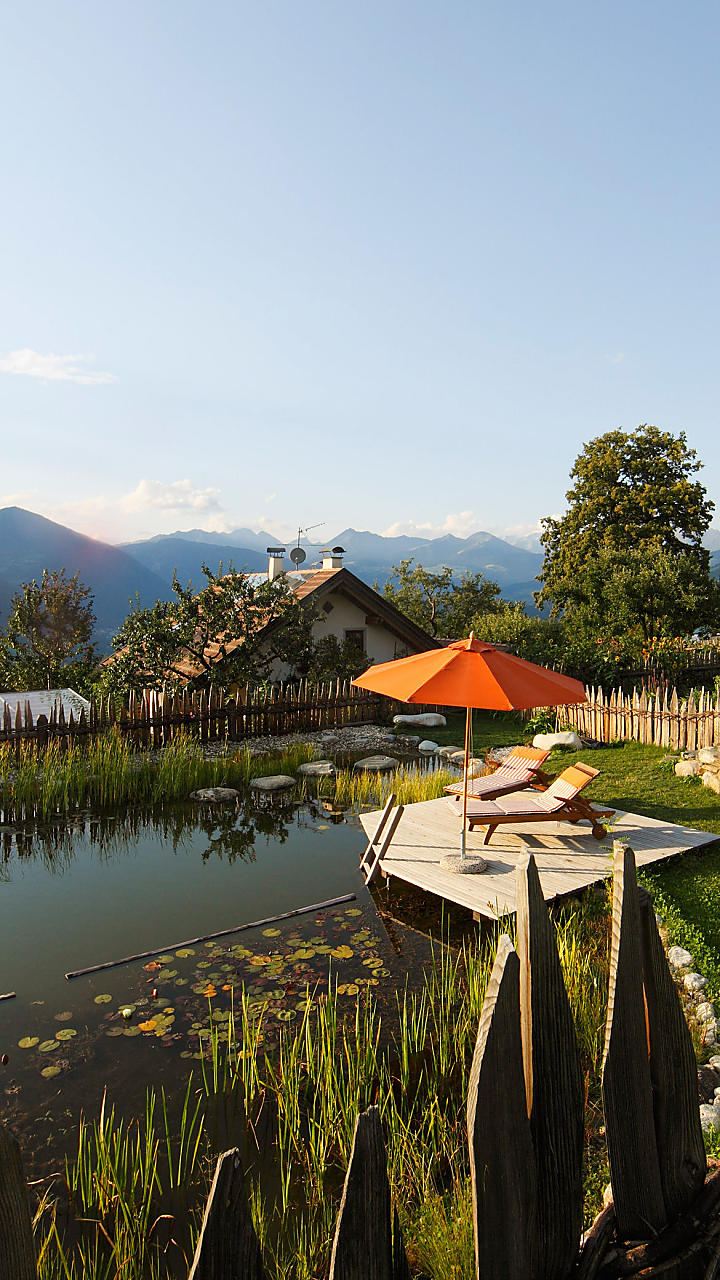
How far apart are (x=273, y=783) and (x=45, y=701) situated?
5.47 metres

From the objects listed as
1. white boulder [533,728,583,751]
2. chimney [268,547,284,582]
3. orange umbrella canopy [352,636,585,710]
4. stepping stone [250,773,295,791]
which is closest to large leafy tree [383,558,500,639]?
chimney [268,547,284,582]

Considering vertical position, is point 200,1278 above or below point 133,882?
above

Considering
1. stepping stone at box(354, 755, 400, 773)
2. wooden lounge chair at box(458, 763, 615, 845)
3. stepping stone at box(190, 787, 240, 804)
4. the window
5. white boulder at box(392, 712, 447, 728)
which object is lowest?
stepping stone at box(190, 787, 240, 804)

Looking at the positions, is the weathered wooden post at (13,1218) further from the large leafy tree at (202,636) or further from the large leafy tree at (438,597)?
the large leafy tree at (438,597)

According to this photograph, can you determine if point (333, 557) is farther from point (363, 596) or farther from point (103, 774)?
point (103, 774)

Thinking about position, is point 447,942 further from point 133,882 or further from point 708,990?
point 133,882

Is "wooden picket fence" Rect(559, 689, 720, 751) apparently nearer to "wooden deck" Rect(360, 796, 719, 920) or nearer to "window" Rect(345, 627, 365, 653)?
"wooden deck" Rect(360, 796, 719, 920)

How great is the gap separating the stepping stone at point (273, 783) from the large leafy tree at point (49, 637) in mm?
6565

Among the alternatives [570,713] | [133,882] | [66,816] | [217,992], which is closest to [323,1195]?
[217,992]

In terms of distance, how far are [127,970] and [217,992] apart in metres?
0.80

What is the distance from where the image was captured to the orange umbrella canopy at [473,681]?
261 inches

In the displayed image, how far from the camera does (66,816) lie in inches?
385

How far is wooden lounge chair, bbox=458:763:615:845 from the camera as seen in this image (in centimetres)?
777

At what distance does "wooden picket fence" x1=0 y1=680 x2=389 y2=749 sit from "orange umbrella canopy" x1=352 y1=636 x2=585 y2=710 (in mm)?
6675
